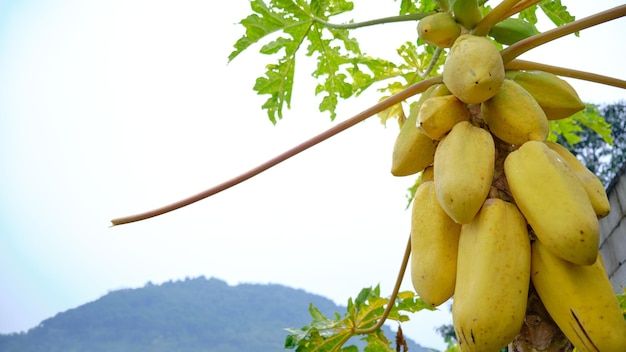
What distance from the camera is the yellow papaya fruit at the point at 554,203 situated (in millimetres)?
759

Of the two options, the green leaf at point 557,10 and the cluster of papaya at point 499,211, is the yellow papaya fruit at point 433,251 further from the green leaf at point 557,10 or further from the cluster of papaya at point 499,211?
the green leaf at point 557,10

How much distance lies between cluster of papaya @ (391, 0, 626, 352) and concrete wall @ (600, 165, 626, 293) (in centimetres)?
142

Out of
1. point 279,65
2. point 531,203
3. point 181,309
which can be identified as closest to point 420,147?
point 531,203

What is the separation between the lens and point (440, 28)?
1.14m

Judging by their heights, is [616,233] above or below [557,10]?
below

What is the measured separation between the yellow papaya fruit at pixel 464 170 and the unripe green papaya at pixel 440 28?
0.28m

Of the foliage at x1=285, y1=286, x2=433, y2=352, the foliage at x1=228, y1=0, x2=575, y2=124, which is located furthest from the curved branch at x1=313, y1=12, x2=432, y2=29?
the foliage at x1=285, y1=286, x2=433, y2=352

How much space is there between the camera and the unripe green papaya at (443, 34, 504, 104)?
923mm

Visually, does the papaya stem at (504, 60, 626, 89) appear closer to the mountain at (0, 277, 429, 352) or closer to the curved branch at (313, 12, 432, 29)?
the curved branch at (313, 12, 432, 29)

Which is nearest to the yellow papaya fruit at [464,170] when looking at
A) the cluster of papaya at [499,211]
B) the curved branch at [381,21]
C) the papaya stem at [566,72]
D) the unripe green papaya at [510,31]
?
the cluster of papaya at [499,211]

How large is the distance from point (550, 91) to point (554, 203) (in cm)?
36

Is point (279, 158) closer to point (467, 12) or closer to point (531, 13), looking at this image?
point (467, 12)

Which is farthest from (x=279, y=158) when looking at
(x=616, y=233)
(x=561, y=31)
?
(x=616, y=233)

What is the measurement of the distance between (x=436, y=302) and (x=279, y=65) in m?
1.17
